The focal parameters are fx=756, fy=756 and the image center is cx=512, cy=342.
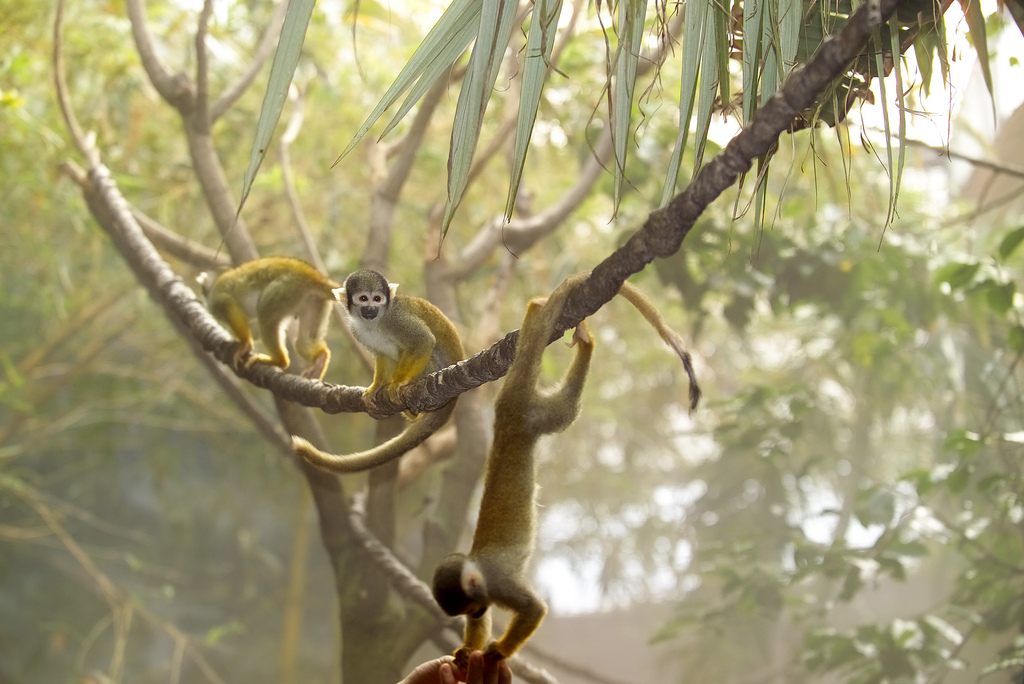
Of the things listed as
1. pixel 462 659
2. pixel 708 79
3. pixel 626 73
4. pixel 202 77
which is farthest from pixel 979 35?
pixel 202 77

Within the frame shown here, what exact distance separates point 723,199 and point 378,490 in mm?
2029

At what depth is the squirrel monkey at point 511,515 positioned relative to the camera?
4.63 feet

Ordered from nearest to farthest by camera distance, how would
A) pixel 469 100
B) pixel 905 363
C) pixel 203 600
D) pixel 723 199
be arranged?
pixel 469 100, pixel 723 199, pixel 905 363, pixel 203 600

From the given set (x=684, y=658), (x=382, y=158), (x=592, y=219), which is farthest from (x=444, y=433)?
(x=684, y=658)

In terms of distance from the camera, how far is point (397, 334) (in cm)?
185

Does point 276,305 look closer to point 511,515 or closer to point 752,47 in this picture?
point 511,515

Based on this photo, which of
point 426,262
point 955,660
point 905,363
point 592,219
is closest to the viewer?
point 955,660

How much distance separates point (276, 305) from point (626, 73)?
1.53 m

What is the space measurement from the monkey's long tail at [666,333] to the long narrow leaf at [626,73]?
0.16 meters

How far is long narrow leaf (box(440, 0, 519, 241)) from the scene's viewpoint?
112 centimetres

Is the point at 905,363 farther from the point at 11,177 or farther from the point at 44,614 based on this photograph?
the point at 44,614

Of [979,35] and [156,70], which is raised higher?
[156,70]

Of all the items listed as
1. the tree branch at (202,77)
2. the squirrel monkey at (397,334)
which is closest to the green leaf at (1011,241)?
the squirrel monkey at (397,334)

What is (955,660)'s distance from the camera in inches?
110
